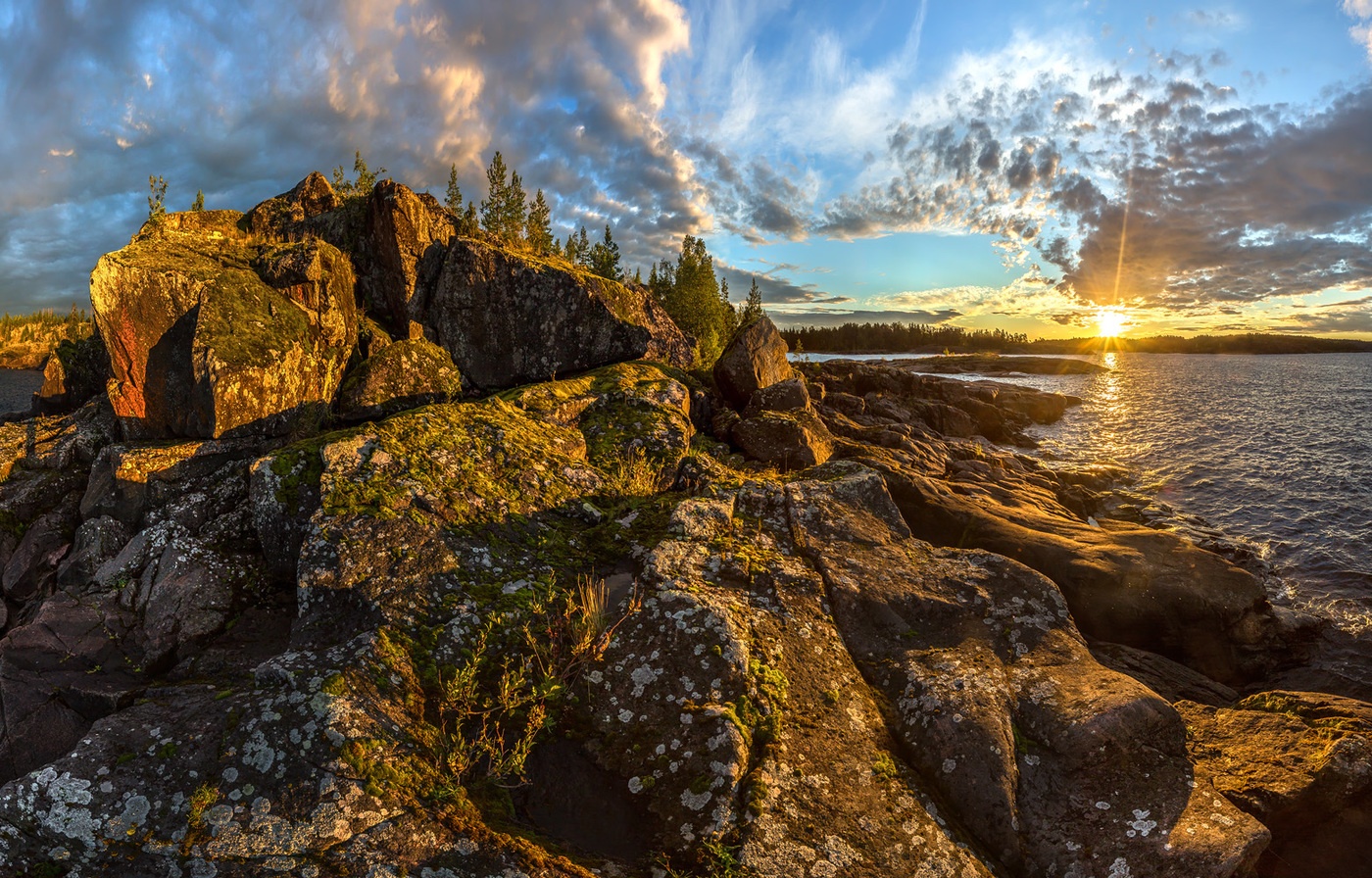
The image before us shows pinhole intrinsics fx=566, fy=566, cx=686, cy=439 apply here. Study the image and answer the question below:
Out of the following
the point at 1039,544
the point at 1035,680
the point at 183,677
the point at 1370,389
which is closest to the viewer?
the point at 1035,680

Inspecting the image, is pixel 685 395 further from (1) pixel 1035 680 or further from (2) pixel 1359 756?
(2) pixel 1359 756

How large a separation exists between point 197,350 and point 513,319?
6948mm

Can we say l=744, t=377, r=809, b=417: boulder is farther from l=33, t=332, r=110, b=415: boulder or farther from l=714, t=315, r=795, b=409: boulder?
l=33, t=332, r=110, b=415: boulder

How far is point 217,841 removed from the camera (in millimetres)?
4281

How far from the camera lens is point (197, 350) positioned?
1140cm

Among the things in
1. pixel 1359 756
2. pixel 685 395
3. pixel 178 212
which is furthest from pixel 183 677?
pixel 178 212

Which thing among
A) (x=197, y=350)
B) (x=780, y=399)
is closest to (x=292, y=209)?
(x=197, y=350)

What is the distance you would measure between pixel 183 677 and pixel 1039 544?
14.5 metres

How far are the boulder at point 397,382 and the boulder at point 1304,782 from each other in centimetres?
1476

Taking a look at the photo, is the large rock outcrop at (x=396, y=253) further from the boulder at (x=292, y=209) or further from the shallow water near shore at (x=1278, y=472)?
the shallow water near shore at (x=1278, y=472)

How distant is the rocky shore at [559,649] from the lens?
4676mm

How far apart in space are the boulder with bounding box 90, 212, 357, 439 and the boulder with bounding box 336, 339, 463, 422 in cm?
62

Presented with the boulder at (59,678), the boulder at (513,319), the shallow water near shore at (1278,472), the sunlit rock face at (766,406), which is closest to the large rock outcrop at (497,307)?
the boulder at (513,319)

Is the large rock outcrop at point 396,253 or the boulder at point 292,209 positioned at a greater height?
the boulder at point 292,209
